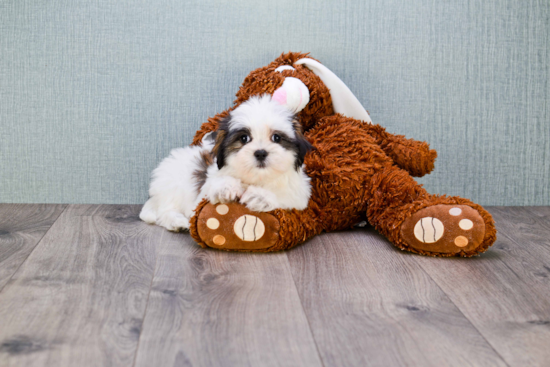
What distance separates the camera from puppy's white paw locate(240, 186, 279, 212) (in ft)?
5.18

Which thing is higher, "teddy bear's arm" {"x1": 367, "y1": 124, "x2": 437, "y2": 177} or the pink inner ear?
the pink inner ear

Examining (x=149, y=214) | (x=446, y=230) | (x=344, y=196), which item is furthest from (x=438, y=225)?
(x=149, y=214)

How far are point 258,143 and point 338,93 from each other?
1.88 feet

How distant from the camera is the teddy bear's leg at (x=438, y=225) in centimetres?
156

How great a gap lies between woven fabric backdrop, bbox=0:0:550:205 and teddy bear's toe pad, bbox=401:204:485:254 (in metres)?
0.74

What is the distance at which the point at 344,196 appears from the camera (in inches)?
71.2

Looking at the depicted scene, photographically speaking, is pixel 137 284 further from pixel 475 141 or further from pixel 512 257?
pixel 475 141

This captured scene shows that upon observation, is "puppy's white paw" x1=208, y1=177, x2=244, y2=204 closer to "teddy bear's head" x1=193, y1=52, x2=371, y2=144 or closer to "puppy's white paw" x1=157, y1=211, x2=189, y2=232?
"puppy's white paw" x1=157, y1=211, x2=189, y2=232

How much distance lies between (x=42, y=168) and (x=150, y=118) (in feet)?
1.66

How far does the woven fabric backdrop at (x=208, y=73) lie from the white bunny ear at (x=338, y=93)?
0.24 metres

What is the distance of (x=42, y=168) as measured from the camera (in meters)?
2.21

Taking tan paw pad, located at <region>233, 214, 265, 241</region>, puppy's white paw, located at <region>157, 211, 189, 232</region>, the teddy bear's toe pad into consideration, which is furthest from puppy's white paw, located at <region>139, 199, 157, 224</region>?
the teddy bear's toe pad

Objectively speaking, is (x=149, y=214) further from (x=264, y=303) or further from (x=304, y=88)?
(x=264, y=303)

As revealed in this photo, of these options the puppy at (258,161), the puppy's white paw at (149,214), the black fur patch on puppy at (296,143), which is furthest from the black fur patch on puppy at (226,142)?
the puppy's white paw at (149,214)
